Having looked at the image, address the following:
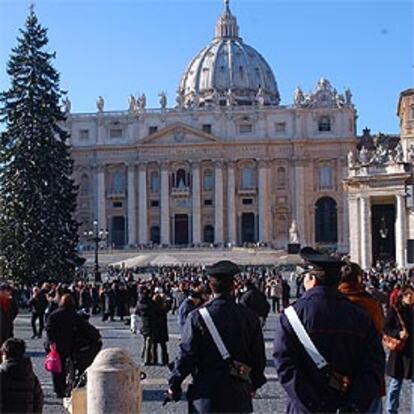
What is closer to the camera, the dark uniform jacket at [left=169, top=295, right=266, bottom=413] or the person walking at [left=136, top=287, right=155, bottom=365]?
the dark uniform jacket at [left=169, top=295, right=266, bottom=413]

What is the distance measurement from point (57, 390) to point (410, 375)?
11.5 ft

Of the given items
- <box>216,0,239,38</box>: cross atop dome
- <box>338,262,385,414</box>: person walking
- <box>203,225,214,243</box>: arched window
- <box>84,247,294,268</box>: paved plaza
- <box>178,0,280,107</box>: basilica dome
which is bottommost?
<box>84,247,294,268</box>: paved plaza

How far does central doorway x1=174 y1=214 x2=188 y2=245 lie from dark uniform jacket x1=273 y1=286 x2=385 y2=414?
80325 millimetres

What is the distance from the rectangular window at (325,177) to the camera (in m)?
83.2

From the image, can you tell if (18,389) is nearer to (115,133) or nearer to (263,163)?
(263,163)

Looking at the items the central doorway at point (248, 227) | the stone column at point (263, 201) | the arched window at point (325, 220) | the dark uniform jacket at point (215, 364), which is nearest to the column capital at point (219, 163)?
the stone column at point (263, 201)

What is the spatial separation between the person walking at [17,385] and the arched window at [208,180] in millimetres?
78697

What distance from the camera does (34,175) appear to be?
112ft

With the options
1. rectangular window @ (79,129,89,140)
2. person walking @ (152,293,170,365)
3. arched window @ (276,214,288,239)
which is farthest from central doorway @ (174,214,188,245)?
person walking @ (152,293,170,365)

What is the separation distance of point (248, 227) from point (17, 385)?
3083 inches

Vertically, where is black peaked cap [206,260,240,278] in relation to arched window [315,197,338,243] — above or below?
below

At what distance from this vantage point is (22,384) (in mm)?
5918

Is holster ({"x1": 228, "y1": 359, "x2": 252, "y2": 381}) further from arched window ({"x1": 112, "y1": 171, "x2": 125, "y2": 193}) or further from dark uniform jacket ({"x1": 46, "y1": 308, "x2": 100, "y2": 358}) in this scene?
arched window ({"x1": 112, "y1": 171, "x2": 125, "y2": 193})

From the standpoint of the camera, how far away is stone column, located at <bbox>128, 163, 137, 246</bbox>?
279ft
